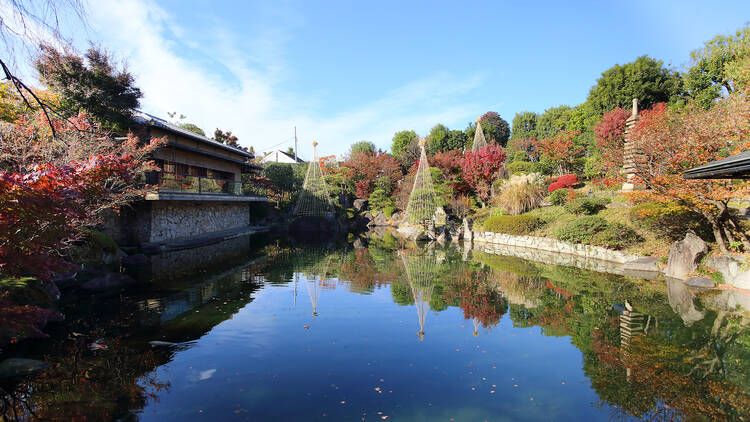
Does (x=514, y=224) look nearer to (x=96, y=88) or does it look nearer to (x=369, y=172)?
(x=369, y=172)

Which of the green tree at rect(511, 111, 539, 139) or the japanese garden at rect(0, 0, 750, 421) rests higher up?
the green tree at rect(511, 111, 539, 139)

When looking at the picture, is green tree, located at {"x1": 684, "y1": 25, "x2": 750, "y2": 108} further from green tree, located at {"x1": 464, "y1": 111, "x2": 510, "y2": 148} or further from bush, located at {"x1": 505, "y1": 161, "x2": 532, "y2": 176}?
green tree, located at {"x1": 464, "y1": 111, "x2": 510, "y2": 148}

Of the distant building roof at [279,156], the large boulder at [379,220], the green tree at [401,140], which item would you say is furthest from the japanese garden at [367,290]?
the distant building roof at [279,156]

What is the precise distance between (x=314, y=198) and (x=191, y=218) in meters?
8.23

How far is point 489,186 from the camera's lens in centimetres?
2097

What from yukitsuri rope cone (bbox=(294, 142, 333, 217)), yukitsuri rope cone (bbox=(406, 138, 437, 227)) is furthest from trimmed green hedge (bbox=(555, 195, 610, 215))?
yukitsuri rope cone (bbox=(294, 142, 333, 217))

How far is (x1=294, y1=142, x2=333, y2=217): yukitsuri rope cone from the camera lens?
76.0ft

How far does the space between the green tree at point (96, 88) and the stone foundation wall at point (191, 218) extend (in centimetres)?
350

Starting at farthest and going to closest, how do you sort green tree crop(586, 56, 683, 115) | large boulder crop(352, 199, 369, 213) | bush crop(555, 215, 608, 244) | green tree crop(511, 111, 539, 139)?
green tree crop(511, 111, 539, 139), large boulder crop(352, 199, 369, 213), green tree crop(586, 56, 683, 115), bush crop(555, 215, 608, 244)

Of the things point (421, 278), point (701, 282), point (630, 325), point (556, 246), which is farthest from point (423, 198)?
point (630, 325)

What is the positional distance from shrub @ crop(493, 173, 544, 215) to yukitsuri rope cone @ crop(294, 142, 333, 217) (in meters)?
10.9

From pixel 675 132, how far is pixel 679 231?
313cm

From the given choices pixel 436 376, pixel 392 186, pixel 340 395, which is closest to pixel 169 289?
pixel 340 395

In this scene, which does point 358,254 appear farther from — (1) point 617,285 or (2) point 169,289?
(1) point 617,285
